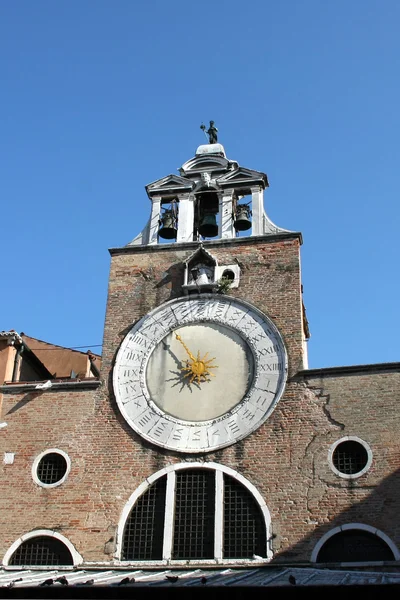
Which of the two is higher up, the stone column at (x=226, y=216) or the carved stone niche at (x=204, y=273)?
the stone column at (x=226, y=216)

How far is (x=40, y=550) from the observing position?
16.2m

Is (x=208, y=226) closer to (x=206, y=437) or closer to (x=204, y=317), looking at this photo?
(x=204, y=317)

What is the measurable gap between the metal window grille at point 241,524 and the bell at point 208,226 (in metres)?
6.63

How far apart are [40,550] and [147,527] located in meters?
2.21

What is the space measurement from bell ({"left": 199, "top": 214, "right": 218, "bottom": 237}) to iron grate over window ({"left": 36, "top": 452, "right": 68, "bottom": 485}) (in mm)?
6624

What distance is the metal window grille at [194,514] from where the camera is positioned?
15.6 metres

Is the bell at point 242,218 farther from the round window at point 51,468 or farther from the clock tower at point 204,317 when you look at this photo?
the round window at point 51,468

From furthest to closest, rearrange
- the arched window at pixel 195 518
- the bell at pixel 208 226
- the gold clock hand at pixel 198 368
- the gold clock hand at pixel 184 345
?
1. the bell at pixel 208 226
2. the gold clock hand at pixel 184 345
3. the gold clock hand at pixel 198 368
4. the arched window at pixel 195 518

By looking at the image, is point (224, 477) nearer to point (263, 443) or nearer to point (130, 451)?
point (263, 443)

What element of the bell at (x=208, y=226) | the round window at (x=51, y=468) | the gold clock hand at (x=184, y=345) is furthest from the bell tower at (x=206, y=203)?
the round window at (x=51, y=468)

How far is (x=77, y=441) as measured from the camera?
56.2 ft

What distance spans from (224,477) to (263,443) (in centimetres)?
102

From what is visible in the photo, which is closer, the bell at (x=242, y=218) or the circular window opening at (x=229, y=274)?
the circular window opening at (x=229, y=274)

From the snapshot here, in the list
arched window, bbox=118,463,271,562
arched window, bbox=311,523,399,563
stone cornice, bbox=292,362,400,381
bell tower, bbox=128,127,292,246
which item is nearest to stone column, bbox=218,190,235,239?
bell tower, bbox=128,127,292,246
